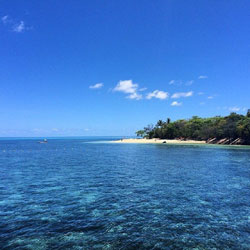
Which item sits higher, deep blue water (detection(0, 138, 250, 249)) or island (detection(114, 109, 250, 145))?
island (detection(114, 109, 250, 145))

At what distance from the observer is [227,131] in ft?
367

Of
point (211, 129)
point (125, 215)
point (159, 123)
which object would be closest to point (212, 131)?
point (211, 129)

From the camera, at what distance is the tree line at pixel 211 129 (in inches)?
4065

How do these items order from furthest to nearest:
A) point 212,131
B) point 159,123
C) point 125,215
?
point 159,123 < point 212,131 < point 125,215

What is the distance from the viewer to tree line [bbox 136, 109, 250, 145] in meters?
103

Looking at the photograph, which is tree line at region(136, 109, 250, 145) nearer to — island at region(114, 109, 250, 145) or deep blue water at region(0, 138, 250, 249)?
island at region(114, 109, 250, 145)

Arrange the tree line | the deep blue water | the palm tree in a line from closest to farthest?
the deep blue water
the tree line
the palm tree

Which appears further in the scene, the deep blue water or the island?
the island

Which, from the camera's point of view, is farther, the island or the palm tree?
the palm tree

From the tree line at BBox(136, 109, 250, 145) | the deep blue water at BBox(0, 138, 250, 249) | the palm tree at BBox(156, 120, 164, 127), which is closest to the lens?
the deep blue water at BBox(0, 138, 250, 249)

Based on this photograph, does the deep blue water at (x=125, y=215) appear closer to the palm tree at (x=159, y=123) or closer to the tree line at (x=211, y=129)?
the tree line at (x=211, y=129)

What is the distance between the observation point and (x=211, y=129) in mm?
126500

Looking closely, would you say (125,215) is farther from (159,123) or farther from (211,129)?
(159,123)

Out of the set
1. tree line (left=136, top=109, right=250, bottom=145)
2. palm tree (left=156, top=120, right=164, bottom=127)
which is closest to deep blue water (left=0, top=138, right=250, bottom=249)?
tree line (left=136, top=109, right=250, bottom=145)
